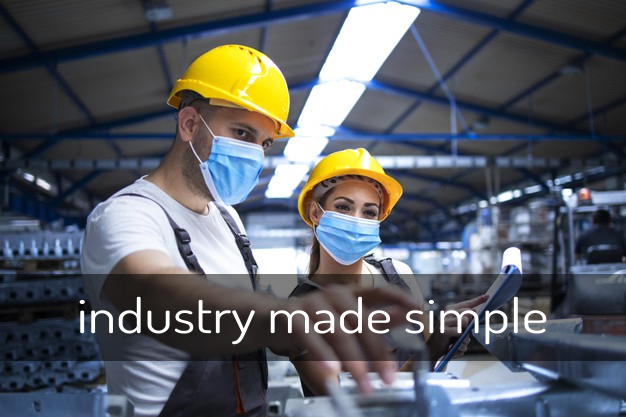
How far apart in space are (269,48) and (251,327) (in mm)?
9611

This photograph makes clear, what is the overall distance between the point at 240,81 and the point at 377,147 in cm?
1491

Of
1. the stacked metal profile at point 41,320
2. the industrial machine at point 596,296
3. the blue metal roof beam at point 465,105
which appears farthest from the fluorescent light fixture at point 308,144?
the stacked metal profile at point 41,320

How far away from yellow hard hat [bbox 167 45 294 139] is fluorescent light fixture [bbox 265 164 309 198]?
11.4 m

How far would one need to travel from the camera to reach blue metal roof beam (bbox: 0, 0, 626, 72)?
7727mm

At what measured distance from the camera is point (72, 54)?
776cm

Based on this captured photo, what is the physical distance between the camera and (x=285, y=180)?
17.0 meters

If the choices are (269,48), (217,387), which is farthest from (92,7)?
(217,387)

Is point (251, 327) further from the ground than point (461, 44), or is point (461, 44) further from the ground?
point (461, 44)

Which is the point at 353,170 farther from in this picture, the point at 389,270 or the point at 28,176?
the point at 28,176

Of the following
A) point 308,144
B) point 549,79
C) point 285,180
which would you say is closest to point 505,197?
point 285,180

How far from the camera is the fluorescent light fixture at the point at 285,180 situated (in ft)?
49.0

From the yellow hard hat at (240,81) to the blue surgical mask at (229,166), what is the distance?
11 cm

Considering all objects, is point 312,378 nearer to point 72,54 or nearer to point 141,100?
point 72,54

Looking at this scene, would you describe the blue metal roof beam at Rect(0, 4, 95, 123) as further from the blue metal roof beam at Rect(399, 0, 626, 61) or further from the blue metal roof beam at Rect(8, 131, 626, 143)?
the blue metal roof beam at Rect(399, 0, 626, 61)
